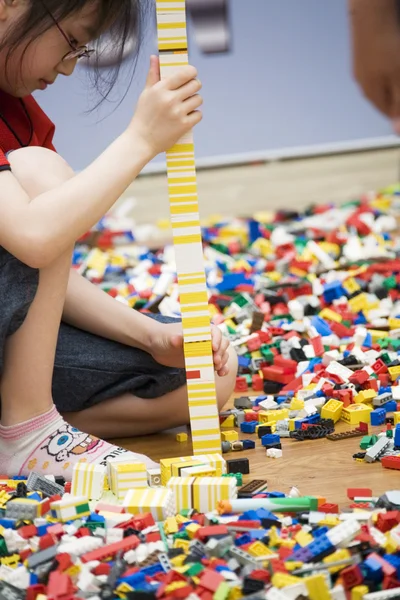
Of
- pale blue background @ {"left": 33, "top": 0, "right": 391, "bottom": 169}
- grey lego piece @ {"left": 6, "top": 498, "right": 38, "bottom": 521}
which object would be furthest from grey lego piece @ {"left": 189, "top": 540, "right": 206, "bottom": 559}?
pale blue background @ {"left": 33, "top": 0, "right": 391, "bottom": 169}

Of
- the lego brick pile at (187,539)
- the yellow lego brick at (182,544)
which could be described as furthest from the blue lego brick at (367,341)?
the yellow lego brick at (182,544)

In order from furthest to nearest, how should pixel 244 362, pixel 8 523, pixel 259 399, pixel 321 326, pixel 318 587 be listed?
pixel 321 326
pixel 244 362
pixel 259 399
pixel 8 523
pixel 318 587

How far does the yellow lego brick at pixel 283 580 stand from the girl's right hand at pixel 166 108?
61 centimetres

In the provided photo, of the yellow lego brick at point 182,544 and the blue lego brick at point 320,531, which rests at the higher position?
the yellow lego brick at point 182,544

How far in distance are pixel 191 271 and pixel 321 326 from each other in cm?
76

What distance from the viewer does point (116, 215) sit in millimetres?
3842

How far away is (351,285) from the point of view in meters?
2.37

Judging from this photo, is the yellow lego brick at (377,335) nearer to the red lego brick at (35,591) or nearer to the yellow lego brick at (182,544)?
the yellow lego brick at (182,544)

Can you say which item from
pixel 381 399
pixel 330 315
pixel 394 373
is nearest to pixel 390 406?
pixel 381 399

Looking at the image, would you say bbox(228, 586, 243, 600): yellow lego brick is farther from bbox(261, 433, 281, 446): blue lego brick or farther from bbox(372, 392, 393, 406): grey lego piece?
bbox(372, 392, 393, 406): grey lego piece

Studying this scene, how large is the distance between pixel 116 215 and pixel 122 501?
2639 millimetres

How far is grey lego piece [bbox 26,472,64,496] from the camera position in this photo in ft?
4.34

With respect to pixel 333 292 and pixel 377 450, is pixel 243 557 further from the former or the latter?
pixel 333 292

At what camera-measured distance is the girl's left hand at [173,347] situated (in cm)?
142
